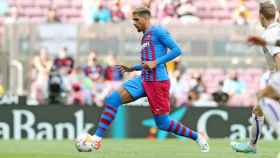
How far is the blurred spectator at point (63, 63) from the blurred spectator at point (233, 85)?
3.82 meters

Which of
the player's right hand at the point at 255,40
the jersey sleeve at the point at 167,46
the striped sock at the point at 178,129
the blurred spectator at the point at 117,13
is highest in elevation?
the player's right hand at the point at 255,40

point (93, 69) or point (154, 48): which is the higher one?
point (154, 48)

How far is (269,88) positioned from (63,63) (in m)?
13.4

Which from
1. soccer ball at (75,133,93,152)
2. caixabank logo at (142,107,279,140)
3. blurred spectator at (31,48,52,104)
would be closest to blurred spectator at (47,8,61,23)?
blurred spectator at (31,48,52,104)

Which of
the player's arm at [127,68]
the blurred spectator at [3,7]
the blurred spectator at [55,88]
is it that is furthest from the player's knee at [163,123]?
the blurred spectator at [3,7]

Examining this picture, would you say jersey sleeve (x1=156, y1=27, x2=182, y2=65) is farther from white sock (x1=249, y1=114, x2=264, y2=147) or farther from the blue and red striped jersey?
white sock (x1=249, y1=114, x2=264, y2=147)

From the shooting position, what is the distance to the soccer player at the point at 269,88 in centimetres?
1033

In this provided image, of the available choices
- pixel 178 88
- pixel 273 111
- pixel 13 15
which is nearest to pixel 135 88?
pixel 273 111

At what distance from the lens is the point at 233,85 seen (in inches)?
928

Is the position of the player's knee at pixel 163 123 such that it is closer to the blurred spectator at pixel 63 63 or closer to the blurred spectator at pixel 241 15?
the blurred spectator at pixel 63 63

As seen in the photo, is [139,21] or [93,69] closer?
[139,21]

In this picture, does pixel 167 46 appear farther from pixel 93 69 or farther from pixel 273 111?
pixel 93 69

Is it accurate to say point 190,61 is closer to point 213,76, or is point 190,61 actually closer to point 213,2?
point 213,76

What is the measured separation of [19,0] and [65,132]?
796 centimetres
